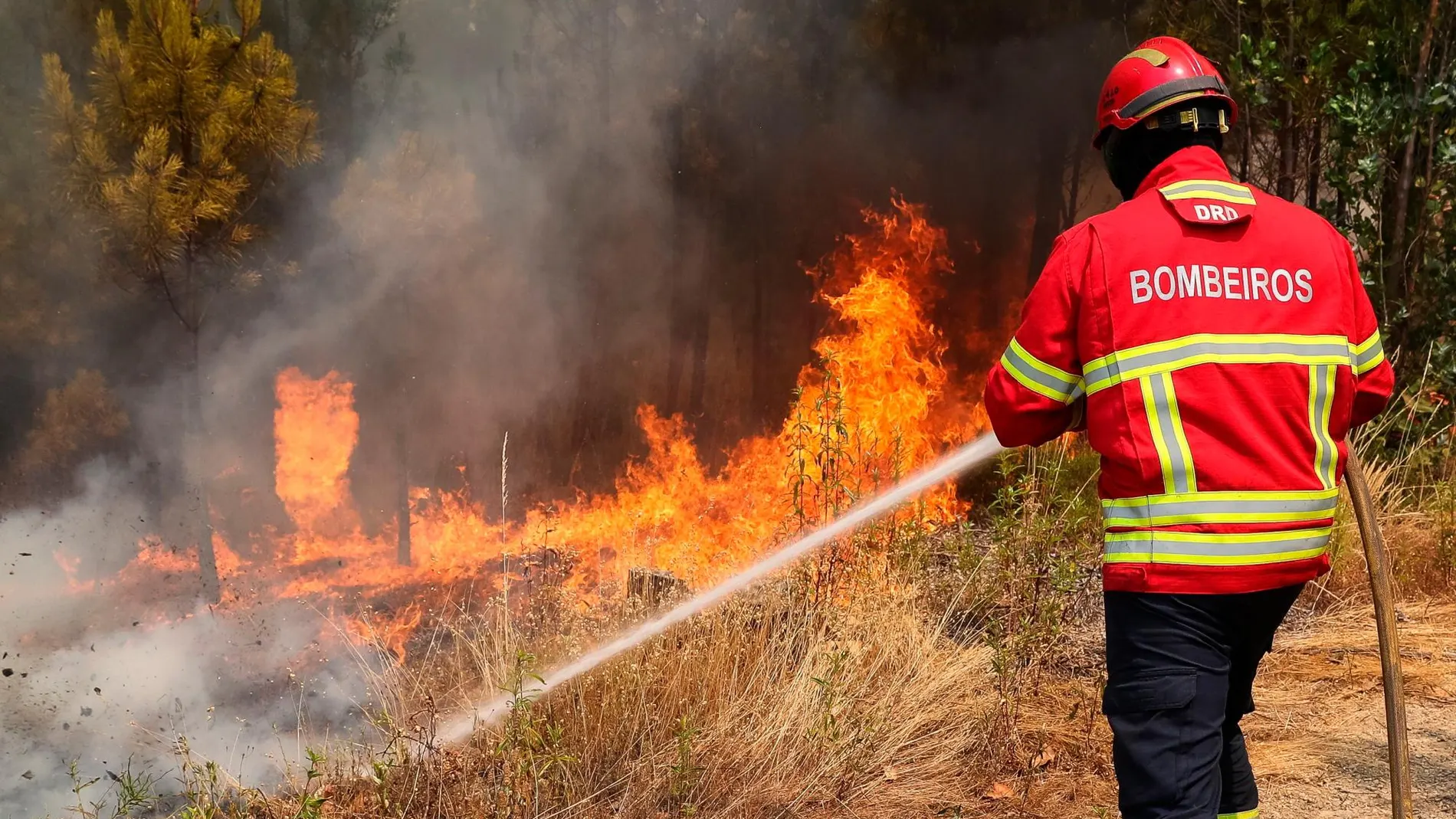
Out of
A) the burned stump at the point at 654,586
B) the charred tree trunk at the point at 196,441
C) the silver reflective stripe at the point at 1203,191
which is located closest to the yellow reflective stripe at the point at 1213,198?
the silver reflective stripe at the point at 1203,191

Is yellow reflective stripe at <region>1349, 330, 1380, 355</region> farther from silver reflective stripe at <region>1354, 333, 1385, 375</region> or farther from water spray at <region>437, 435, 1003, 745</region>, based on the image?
water spray at <region>437, 435, 1003, 745</region>

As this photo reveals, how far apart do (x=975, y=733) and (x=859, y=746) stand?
545mm

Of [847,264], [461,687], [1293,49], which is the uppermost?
[1293,49]

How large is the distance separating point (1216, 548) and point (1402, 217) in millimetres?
6011

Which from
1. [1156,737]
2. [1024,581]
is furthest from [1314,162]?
[1156,737]

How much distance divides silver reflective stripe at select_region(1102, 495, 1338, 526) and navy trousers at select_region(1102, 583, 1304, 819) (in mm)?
161

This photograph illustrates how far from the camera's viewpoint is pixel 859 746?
3248 millimetres

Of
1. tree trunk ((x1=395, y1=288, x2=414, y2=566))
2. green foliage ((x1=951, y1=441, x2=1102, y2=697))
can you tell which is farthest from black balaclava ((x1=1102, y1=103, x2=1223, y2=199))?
tree trunk ((x1=395, y1=288, x2=414, y2=566))

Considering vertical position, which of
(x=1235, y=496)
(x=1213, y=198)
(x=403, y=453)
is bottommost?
(x=403, y=453)

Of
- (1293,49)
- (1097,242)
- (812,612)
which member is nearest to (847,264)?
(1293,49)

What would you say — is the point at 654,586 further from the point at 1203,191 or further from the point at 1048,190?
the point at 1048,190

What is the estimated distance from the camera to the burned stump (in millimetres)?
4051

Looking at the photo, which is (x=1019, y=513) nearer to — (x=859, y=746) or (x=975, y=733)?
(x=975, y=733)

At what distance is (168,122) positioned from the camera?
702 cm
